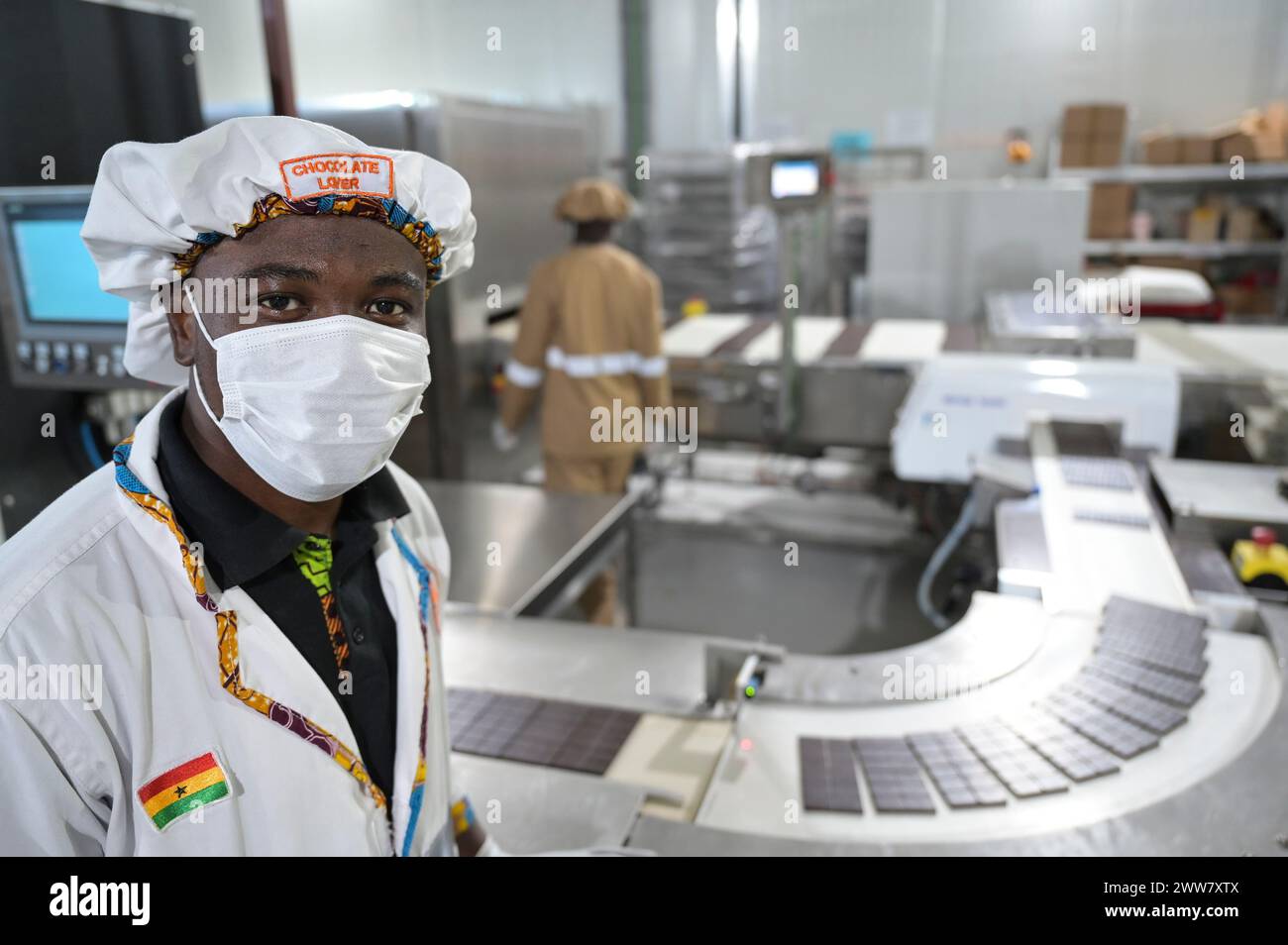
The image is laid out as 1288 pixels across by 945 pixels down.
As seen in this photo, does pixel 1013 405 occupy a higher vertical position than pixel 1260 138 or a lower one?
lower

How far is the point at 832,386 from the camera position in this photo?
10.9 ft

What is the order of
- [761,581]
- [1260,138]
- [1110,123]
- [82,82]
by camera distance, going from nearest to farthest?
[82,82], [761,581], [1260,138], [1110,123]

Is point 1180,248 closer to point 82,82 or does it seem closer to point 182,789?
point 82,82

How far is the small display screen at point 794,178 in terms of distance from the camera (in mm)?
2977

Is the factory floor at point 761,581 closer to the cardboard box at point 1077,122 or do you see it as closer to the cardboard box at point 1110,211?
the cardboard box at point 1110,211

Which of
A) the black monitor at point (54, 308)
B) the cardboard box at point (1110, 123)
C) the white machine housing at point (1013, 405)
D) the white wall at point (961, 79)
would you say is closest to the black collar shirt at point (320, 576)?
the black monitor at point (54, 308)

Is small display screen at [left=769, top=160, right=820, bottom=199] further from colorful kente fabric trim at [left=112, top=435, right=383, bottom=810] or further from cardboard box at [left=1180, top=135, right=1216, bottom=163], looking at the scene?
cardboard box at [left=1180, top=135, right=1216, bottom=163]

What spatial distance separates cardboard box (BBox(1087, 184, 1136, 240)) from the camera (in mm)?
5594

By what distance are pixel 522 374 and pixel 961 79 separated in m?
4.21

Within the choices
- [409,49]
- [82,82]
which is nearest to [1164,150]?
[409,49]

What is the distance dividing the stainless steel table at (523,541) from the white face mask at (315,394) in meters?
1.09

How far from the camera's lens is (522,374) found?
127 inches
